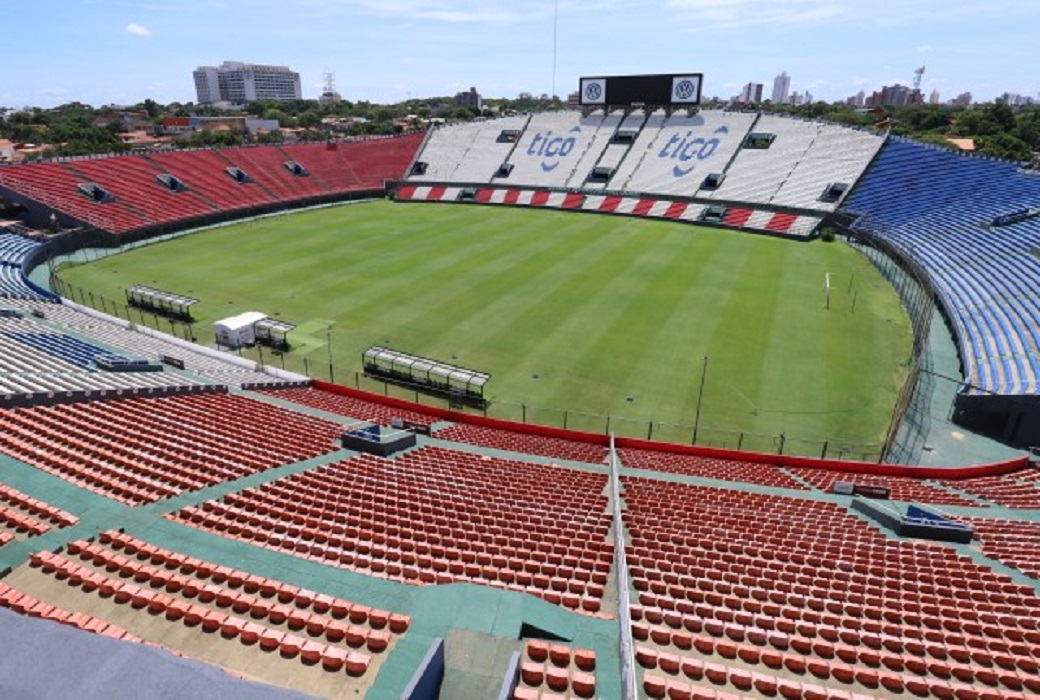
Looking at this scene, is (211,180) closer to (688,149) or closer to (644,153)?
(644,153)

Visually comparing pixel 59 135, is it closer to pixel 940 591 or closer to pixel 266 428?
pixel 266 428

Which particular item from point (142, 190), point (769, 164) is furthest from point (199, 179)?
point (769, 164)

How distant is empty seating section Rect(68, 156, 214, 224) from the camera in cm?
7341

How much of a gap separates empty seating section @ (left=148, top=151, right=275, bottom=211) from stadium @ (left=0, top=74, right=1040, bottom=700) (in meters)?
2.59

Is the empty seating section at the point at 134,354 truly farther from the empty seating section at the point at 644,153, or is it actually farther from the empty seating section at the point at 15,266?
the empty seating section at the point at 644,153

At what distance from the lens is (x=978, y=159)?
70.0 meters

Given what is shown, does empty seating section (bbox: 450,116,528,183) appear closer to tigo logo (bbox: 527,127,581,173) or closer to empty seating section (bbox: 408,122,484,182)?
empty seating section (bbox: 408,122,484,182)

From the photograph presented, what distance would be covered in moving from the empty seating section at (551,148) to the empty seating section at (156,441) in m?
74.0

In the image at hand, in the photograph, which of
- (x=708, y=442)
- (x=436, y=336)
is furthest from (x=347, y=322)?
(x=708, y=442)

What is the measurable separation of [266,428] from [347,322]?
1868 cm

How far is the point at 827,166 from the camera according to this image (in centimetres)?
8100

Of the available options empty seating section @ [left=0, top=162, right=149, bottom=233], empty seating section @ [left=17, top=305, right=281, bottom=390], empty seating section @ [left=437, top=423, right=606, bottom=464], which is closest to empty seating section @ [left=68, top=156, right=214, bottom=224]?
empty seating section @ [left=0, top=162, right=149, bottom=233]

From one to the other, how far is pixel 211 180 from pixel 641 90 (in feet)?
220

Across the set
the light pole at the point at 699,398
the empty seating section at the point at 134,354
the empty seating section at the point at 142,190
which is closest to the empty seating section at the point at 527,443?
the light pole at the point at 699,398
